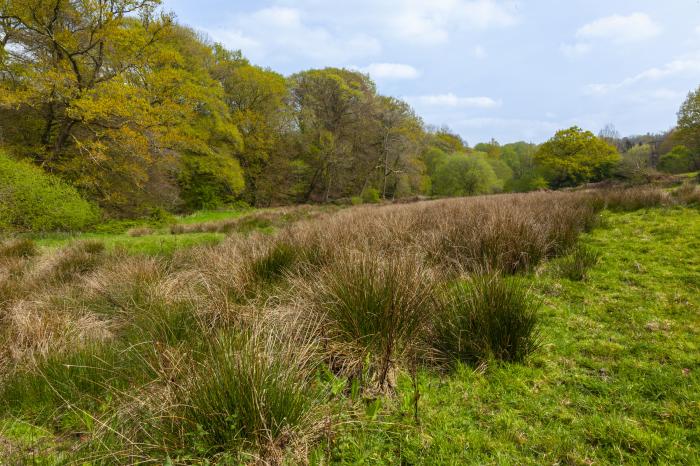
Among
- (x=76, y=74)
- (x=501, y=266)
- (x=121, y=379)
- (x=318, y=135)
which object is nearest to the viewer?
(x=121, y=379)

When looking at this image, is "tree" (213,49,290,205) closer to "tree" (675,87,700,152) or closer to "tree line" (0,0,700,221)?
"tree line" (0,0,700,221)

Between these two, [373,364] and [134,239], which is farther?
[134,239]

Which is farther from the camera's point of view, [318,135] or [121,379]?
[318,135]

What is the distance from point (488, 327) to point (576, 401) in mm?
736

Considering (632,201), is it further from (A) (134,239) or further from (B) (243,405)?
(A) (134,239)

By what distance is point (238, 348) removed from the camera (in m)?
2.09

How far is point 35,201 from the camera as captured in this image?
11727 millimetres

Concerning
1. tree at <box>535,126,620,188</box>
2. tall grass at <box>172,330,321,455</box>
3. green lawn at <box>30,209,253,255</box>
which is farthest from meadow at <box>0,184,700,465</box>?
tree at <box>535,126,620,188</box>

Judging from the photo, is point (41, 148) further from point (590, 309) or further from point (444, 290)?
point (590, 309)

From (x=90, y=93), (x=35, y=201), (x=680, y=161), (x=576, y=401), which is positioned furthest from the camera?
(x=680, y=161)

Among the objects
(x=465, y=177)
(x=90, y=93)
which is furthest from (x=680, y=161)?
(x=90, y=93)

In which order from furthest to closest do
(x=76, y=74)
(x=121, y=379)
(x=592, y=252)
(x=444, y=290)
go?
(x=76, y=74) → (x=592, y=252) → (x=444, y=290) → (x=121, y=379)

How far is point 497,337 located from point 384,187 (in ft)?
107

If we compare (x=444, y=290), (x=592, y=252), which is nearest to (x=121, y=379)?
(x=444, y=290)
